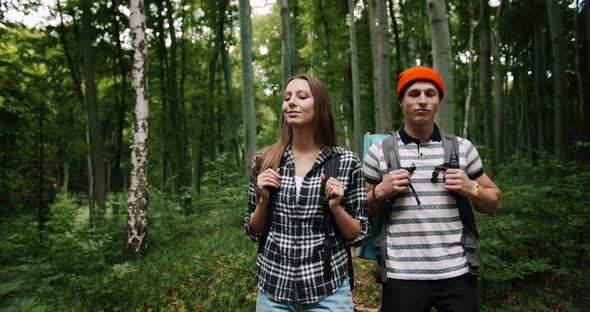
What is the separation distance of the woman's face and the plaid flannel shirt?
0.22 metres

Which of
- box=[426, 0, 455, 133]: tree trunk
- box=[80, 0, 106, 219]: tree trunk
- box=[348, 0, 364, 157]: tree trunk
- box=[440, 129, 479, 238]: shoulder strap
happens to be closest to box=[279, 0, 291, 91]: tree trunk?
box=[348, 0, 364, 157]: tree trunk

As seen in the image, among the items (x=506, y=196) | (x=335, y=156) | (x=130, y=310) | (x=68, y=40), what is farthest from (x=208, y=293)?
(x=68, y=40)

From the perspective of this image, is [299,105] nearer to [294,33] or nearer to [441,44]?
[441,44]

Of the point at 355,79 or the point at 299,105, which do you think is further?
the point at 355,79

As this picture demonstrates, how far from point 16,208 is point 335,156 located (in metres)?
11.7

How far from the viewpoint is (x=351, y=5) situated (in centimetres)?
1230

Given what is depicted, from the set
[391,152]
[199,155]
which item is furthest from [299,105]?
[199,155]

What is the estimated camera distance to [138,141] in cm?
680

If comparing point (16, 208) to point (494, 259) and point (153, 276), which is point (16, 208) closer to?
point (153, 276)

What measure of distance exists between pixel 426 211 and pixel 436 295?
1.58 feet

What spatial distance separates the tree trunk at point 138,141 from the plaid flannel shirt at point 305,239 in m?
5.74

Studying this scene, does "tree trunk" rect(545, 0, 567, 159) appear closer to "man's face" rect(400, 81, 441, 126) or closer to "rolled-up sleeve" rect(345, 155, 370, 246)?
"man's face" rect(400, 81, 441, 126)

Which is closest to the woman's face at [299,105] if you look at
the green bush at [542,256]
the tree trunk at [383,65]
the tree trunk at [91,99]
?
the green bush at [542,256]

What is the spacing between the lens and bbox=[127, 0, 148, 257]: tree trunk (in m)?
6.68
